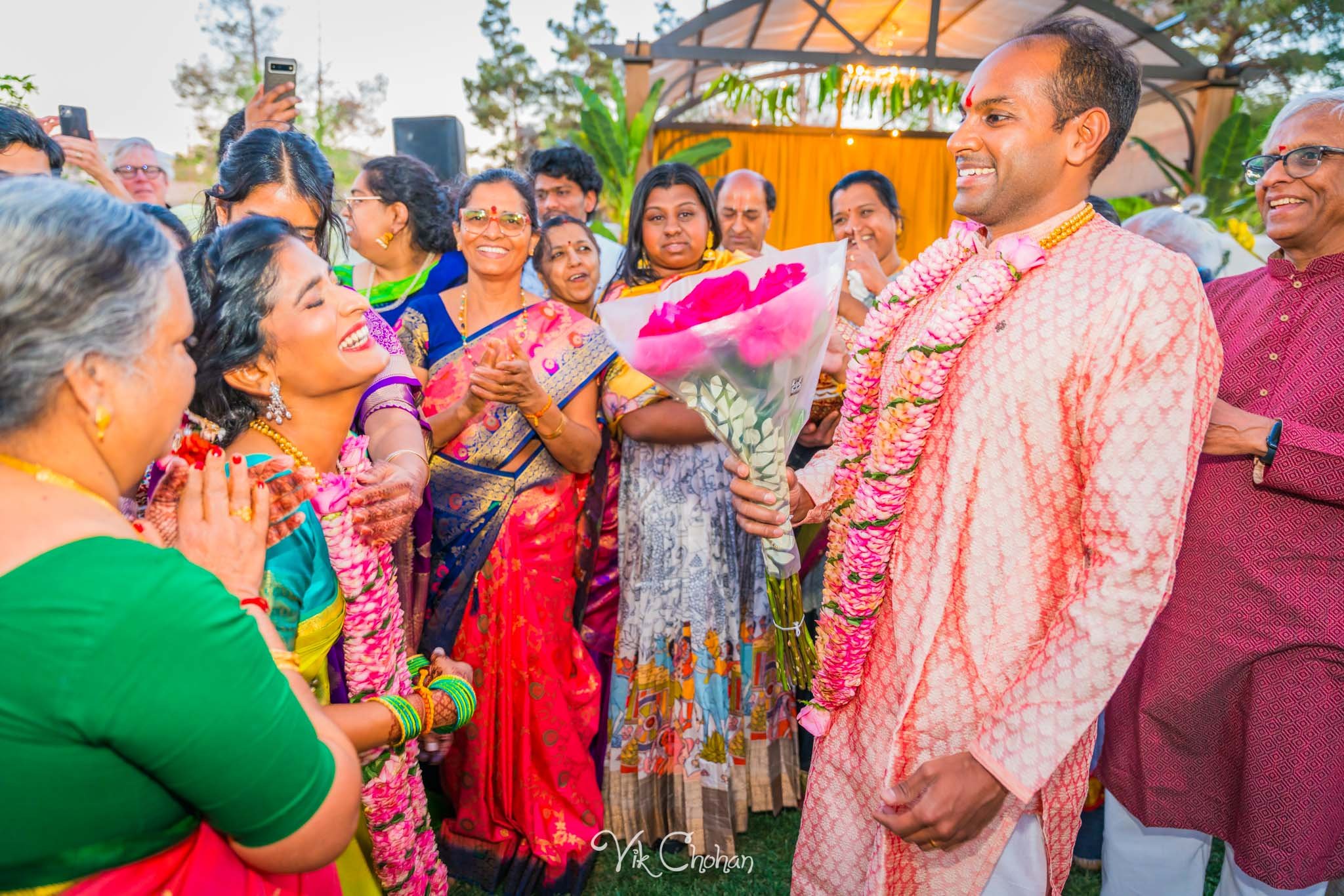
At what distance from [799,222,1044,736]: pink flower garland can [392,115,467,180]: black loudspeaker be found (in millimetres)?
3960

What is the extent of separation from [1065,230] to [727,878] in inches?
94.7

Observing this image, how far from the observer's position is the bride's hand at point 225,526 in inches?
50.6

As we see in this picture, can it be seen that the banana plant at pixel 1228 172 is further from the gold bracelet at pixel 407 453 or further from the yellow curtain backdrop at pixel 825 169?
the gold bracelet at pixel 407 453

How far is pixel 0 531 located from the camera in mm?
930

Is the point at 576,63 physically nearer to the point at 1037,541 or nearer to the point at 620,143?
the point at 620,143

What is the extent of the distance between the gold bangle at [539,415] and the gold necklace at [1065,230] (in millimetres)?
1540

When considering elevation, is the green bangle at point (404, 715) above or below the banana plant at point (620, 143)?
below

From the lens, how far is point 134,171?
5.14 m

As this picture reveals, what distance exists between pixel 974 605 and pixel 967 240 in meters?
0.81

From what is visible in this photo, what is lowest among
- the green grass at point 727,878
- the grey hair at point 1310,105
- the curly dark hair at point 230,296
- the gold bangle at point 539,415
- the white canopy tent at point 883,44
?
the green grass at point 727,878

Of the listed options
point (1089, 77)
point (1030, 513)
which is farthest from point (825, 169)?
point (1030, 513)

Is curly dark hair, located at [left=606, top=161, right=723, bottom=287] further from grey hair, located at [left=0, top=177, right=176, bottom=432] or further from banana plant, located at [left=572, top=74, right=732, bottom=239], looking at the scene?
banana plant, located at [left=572, top=74, right=732, bottom=239]

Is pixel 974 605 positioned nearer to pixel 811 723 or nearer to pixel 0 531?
pixel 811 723

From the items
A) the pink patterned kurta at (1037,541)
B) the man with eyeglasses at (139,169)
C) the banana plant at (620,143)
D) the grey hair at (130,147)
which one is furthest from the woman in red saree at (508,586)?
the banana plant at (620,143)
